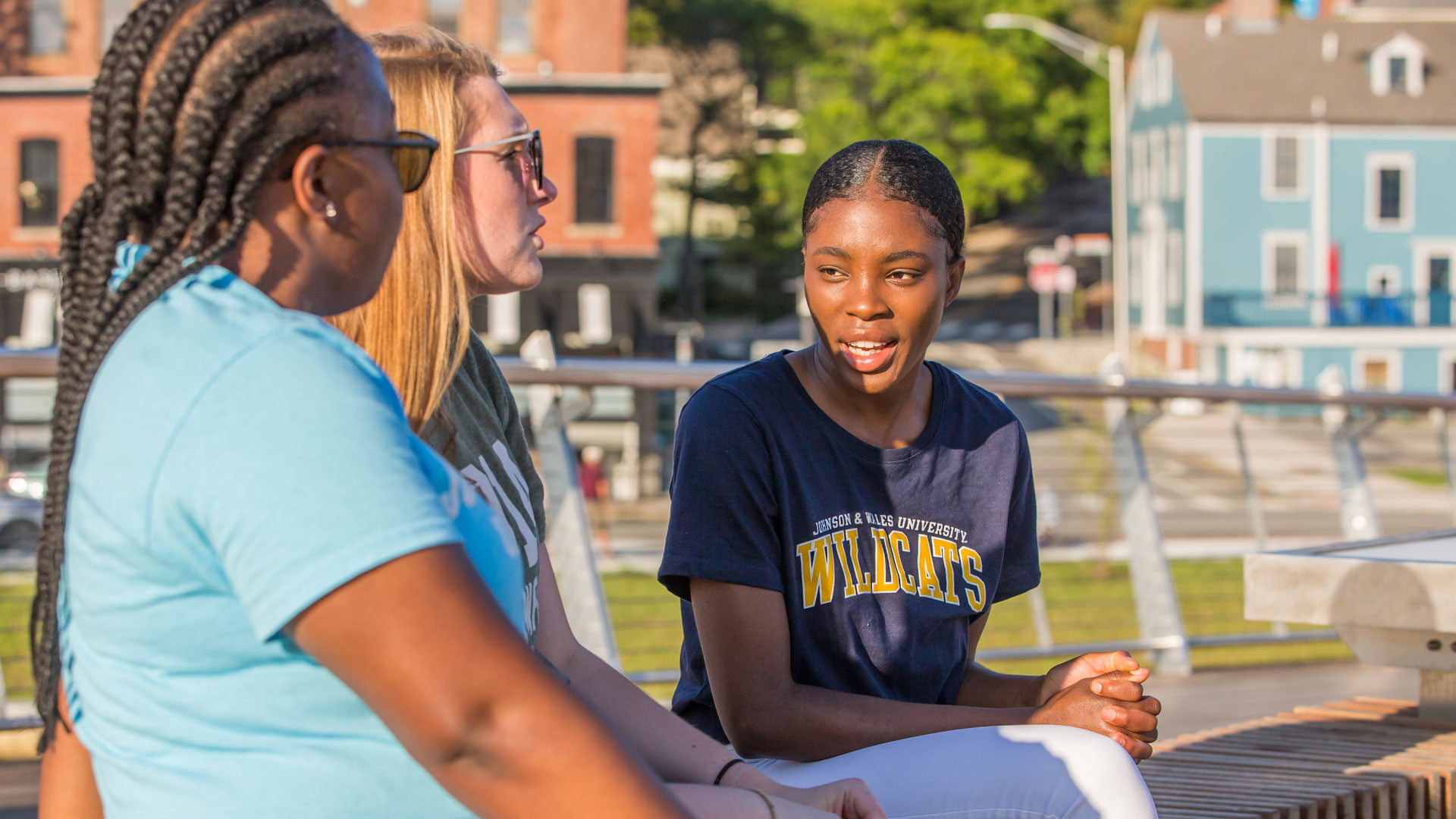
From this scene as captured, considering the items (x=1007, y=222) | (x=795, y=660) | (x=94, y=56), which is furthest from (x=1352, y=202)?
(x=795, y=660)

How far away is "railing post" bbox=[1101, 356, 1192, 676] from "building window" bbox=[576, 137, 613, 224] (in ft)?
88.2

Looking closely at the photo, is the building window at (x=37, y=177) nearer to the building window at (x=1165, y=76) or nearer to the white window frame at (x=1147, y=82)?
the building window at (x=1165, y=76)

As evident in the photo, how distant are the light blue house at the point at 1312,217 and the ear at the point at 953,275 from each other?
3740 cm

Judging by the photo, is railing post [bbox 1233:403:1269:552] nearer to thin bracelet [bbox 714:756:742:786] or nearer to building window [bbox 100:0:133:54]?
thin bracelet [bbox 714:756:742:786]

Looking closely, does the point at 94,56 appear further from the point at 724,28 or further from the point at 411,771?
the point at 411,771

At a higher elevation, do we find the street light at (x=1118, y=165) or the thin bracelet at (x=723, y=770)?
the street light at (x=1118, y=165)

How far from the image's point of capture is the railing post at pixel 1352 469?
20.3ft

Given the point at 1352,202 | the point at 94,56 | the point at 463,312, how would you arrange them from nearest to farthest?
1. the point at 463,312
2. the point at 94,56
3. the point at 1352,202

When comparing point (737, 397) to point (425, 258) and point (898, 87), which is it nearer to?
point (425, 258)

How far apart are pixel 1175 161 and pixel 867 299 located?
41.0 metres

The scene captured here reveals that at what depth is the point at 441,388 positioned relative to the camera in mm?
1749

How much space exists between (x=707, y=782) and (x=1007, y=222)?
56783 millimetres

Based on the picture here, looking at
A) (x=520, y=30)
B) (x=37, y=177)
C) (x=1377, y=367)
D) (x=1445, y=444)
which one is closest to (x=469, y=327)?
(x=1445, y=444)

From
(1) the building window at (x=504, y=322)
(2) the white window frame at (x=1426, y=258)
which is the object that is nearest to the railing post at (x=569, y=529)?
(1) the building window at (x=504, y=322)
